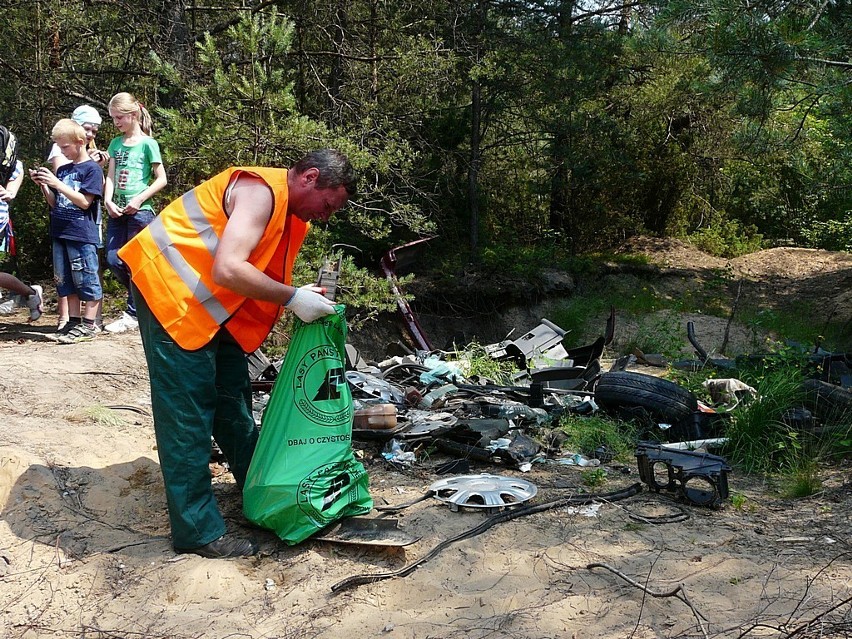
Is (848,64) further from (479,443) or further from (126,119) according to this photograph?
(126,119)

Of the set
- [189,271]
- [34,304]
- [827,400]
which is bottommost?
[827,400]

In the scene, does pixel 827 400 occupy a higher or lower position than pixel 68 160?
lower

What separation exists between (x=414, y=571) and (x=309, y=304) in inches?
49.1

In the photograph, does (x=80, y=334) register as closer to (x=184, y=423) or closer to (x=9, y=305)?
(x=9, y=305)

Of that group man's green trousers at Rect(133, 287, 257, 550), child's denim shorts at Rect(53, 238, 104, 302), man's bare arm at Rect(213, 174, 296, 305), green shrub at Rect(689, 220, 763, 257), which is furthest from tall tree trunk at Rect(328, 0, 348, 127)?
green shrub at Rect(689, 220, 763, 257)

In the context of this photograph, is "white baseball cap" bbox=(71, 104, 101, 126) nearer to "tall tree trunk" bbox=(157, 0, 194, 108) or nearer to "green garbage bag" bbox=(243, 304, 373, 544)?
"tall tree trunk" bbox=(157, 0, 194, 108)

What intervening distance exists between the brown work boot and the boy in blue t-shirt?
3.44 meters

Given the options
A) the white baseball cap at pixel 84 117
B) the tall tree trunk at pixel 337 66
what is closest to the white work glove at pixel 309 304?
the white baseball cap at pixel 84 117

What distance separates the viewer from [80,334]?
636 cm

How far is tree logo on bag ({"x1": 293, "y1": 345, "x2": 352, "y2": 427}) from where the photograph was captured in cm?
362

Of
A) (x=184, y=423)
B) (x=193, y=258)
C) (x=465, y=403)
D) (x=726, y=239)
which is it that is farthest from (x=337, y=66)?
(x=726, y=239)

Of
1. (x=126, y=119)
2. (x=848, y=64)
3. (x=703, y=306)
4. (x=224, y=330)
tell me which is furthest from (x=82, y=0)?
(x=703, y=306)

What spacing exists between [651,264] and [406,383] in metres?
6.92

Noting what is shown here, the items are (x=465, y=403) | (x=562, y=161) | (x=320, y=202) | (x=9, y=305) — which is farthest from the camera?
(x=562, y=161)
